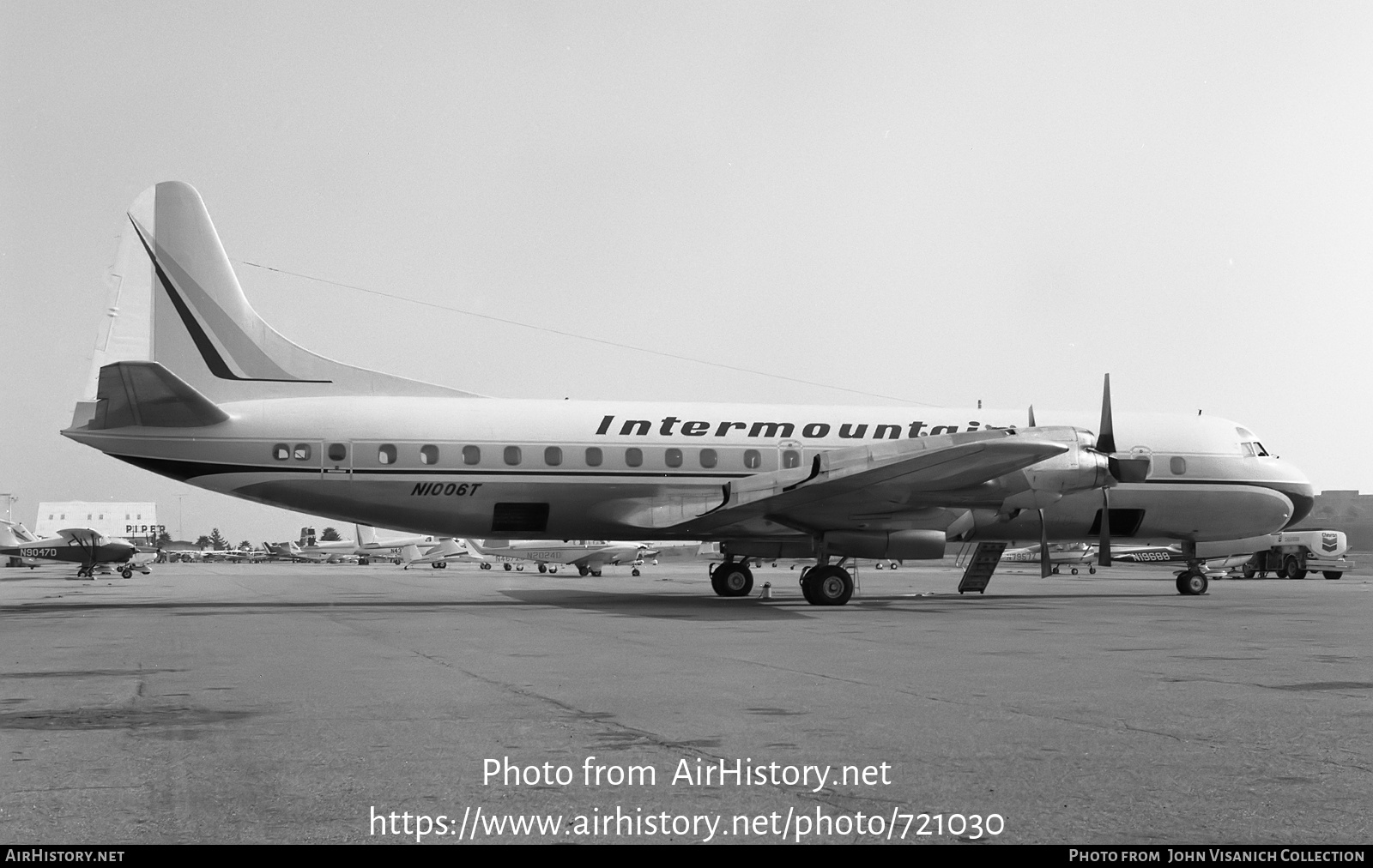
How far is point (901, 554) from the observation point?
2253cm

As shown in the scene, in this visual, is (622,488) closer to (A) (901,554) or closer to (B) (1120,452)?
(A) (901,554)

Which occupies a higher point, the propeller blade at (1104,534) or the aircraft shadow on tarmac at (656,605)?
the propeller blade at (1104,534)

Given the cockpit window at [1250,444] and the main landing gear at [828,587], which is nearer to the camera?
the main landing gear at [828,587]

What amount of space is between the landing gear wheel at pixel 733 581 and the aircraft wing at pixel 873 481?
3222 mm

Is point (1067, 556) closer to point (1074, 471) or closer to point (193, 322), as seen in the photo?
point (1074, 471)

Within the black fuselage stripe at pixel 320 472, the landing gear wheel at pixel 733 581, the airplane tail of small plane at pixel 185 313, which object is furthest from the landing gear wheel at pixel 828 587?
the airplane tail of small plane at pixel 185 313

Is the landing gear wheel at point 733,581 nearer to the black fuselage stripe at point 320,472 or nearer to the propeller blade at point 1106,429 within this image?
the black fuselage stripe at point 320,472

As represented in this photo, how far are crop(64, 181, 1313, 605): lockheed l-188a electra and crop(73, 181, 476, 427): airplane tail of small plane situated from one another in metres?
0.04

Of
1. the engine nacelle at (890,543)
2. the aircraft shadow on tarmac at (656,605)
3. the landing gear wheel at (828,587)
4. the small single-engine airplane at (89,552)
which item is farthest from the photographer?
the small single-engine airplane at (89,552)

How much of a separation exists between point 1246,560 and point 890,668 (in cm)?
5273

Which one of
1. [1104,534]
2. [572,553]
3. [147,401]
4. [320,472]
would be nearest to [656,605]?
[320,472]

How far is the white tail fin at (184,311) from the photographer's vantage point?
74.7 ft

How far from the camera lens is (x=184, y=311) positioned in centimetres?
2295
